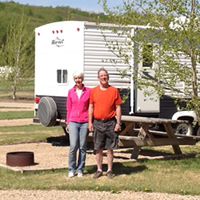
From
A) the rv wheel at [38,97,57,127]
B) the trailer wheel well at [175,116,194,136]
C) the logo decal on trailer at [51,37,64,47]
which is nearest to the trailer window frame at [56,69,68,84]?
the rv wheel at [38,97,57,127]

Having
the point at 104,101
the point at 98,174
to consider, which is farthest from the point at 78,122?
the point at 98,174

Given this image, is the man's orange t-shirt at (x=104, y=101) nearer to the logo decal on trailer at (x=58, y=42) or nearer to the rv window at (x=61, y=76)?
the rv window at (x=61, y=76)

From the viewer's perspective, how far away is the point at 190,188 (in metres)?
8.87

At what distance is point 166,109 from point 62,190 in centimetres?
635

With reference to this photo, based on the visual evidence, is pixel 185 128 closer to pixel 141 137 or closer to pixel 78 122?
pixel 141 137

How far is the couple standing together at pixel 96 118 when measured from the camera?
9.72 metres

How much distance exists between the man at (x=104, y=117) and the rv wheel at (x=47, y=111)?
421 centimetres

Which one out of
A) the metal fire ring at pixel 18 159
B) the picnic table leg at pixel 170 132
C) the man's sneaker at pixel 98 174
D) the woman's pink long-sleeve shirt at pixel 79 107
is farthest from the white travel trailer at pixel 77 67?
the man's sneaker at pixel 98 174

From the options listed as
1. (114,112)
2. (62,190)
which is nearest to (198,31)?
(114,112)

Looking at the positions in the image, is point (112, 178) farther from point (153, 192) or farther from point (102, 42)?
point (102, 42)

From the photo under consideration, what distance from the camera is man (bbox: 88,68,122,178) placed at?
9711mm

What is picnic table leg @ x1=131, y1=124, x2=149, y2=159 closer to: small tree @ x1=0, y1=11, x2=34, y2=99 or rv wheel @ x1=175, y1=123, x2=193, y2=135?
rv wheel @ x1=175, y1=123, x2=193, y2=135

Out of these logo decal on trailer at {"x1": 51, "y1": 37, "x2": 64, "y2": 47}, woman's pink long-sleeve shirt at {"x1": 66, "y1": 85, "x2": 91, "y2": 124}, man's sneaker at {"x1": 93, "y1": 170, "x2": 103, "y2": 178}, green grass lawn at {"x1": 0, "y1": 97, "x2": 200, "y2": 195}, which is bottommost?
green grass lawn at {"x1": 0, "y1": 97, "x2": 200, "y2": 195}

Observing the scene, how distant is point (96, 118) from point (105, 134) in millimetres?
294
